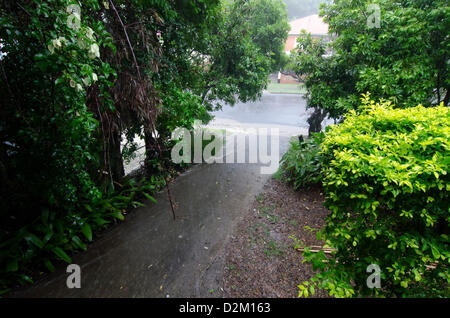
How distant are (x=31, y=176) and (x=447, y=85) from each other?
6.26 metres

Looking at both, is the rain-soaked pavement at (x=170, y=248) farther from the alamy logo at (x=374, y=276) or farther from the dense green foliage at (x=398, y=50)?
the dense green foliage at (x=398, y=50)

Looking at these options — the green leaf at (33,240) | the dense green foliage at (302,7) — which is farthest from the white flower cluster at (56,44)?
the dense green foliage at (302,7)

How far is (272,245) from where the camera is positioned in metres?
3.03

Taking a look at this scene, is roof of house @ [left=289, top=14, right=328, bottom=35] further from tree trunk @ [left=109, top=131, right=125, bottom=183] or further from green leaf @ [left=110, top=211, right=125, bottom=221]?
green leaf @ [left=110, top=211, right=125, bottom=221]

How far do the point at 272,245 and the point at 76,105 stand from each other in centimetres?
275

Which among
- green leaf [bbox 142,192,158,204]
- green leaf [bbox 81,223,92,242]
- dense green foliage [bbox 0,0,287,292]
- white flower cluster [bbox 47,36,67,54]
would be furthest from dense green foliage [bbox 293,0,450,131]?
green leaf [bbox 81,223,92,242]

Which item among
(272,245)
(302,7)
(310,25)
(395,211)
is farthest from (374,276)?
(302,7)

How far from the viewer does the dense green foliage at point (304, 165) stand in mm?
4301

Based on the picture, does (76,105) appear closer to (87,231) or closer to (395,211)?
(87,231)

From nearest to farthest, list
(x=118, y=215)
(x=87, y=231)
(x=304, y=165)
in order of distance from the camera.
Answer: (x=87, y=231)
(x=118, y=215)
(x=304, y=165)

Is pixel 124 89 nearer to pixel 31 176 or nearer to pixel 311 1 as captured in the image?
pixel 31 176

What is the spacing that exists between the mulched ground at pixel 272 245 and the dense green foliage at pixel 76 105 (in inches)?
62.9

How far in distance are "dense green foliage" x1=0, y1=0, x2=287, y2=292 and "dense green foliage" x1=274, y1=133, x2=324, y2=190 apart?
229cm

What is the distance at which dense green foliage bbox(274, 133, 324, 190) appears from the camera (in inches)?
169
